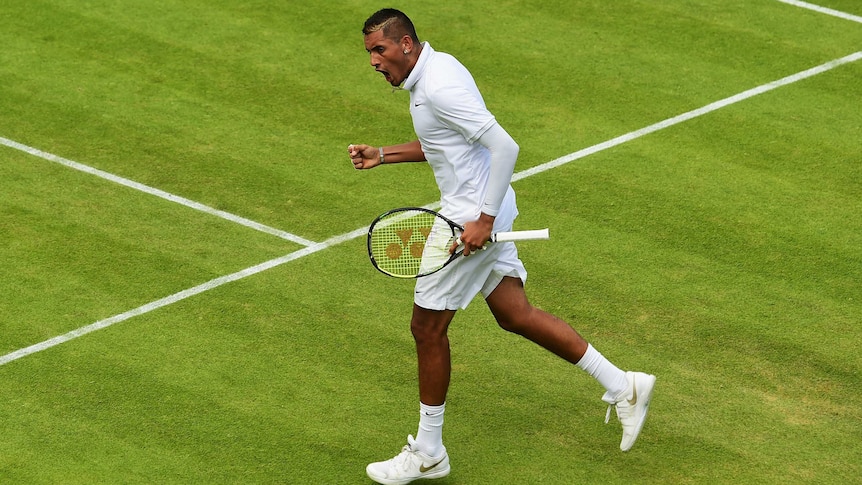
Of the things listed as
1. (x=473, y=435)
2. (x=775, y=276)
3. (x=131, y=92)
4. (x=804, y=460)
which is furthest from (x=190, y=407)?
(x=131, y=92)

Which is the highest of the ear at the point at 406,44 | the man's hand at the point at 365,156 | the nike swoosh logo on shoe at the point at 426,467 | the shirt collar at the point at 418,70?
the ear at the point at 406,44

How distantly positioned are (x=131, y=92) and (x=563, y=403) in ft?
19.5

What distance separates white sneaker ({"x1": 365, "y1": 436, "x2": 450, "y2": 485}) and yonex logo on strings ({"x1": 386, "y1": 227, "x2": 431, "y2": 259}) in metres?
0.98

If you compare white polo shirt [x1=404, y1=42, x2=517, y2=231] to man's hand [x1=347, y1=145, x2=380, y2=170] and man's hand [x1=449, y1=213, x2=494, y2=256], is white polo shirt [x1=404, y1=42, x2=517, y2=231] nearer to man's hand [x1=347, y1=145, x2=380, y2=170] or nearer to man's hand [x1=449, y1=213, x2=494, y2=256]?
man's hand [x1=449, y1=213, x2=494, y2=256]

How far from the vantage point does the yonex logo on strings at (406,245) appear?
23.3 ft

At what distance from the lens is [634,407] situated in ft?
23.6

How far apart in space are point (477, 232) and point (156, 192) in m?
4.45

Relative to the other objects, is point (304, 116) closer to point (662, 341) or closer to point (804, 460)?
point (662, 341)

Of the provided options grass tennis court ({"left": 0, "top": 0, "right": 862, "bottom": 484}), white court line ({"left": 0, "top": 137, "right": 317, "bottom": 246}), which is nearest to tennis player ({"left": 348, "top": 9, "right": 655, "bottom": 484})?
grass tennis court ({"left": 0, "top": 0, "right": 862, "bottom": 484})

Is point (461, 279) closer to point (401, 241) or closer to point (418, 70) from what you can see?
point (401, 241)

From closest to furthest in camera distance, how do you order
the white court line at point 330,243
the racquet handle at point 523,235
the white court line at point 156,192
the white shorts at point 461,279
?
the racquet handle at point 523,235 → the white shorts at point 461,279 → the white court line at point 330,243 → the white court line at point 156,192

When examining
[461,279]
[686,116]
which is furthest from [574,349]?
[686,116]

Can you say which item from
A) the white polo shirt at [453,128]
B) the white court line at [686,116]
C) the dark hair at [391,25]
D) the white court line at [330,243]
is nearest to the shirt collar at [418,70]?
the white polo shirt at [453,128]

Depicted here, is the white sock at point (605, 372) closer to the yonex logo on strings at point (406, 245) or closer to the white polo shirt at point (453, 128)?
the white polo shirt at point (453, 128)
